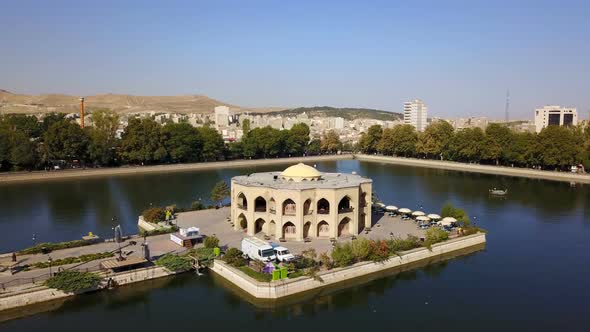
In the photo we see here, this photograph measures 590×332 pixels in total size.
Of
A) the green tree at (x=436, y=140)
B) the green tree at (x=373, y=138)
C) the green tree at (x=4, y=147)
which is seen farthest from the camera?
the green tree at (x=373, y=138)

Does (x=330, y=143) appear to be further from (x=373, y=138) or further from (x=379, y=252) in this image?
(x=379, y=252)

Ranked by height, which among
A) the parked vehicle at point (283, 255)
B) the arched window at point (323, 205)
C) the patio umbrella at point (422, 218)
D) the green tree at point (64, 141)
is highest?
the green tree at point (64, 141)

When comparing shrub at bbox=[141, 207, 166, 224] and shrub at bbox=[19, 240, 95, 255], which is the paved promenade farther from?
shrub at bbox=[141, 207, 166, 224]

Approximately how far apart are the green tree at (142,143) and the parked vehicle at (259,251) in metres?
50.6

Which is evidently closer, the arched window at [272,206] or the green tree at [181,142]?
the arched window at [272,206]

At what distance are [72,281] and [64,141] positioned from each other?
50737 mm

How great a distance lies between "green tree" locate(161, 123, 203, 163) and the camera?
77.5 meters

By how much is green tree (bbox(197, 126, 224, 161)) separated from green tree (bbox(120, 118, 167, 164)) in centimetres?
824

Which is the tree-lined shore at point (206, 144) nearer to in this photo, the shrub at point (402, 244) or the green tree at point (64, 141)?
the green tree at point (64, 141)

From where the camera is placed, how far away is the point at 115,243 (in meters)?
30.4

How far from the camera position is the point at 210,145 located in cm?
8212

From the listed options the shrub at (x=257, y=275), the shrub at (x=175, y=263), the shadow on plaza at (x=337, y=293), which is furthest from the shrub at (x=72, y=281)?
the shrub at (x=257, y=275)

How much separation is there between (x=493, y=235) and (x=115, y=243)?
27.6m

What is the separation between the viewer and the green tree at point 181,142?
77500 mm
